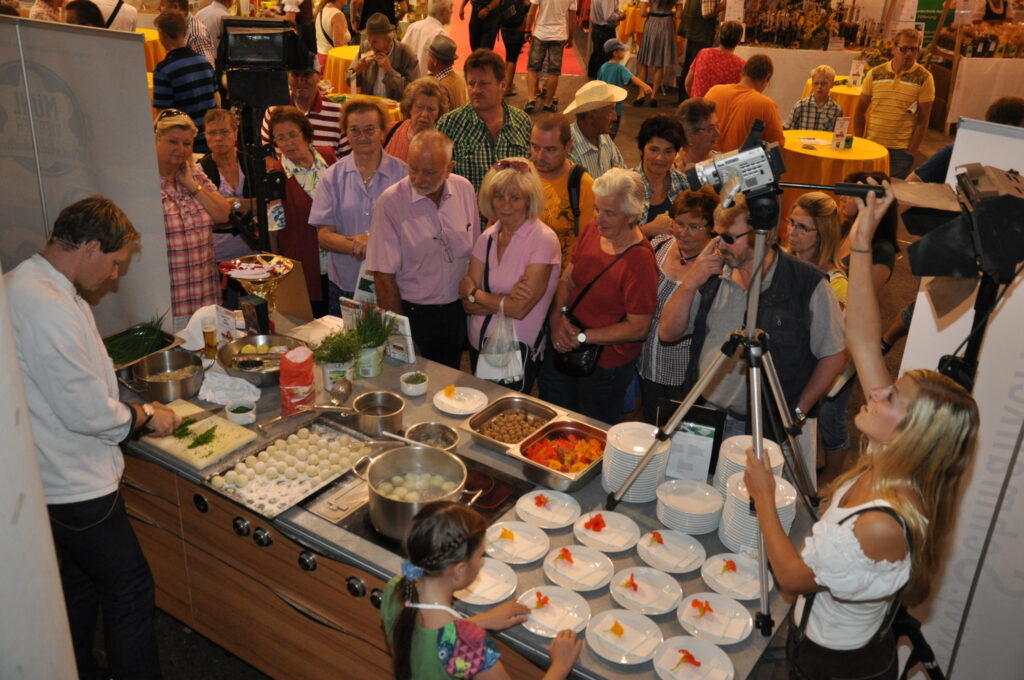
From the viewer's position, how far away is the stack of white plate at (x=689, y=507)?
96.9 inches

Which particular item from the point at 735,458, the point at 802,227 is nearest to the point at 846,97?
the point at 802,227

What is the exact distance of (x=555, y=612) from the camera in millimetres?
2158

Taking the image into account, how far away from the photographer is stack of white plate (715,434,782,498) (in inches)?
99.5

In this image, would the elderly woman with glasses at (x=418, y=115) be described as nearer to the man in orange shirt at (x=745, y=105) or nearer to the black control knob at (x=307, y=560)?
the man in orange shirt at (x=745, y=105)

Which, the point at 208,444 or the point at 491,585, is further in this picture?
the point at 208,444

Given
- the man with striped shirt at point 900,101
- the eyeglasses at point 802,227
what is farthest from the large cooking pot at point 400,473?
the man with striped shirt at point 900,101

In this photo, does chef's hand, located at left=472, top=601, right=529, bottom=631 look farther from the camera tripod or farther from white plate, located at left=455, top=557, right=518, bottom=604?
the camera tripod

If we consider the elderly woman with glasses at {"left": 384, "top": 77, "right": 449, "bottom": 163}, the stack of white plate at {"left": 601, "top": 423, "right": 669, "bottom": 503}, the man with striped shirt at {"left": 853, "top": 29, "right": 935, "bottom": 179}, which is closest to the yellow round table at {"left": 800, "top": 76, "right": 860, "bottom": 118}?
the man with striped shirt at {"left": 853, "top": 29, "right": 935, "bottom": 179}

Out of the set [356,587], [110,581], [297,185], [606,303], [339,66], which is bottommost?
[110,581]

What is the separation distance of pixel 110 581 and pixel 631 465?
1.63 m

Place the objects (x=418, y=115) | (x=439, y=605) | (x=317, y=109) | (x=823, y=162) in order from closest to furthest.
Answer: (x=439, y=605) → (x=418, y=115) → (x=317, y=109) → (x=823, y=162)

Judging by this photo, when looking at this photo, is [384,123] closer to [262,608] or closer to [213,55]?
[262,608]

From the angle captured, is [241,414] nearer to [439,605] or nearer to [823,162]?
[439,605]


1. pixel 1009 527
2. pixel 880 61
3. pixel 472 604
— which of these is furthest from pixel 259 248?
pixel 880 61
